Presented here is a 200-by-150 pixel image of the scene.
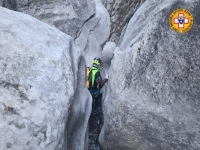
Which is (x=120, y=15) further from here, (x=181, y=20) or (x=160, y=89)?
(x=160, y=89)

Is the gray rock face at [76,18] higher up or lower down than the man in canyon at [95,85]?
higher up

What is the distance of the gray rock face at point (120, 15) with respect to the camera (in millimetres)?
15844

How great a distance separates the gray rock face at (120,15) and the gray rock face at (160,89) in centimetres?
937

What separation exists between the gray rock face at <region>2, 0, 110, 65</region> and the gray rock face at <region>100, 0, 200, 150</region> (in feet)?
16.7

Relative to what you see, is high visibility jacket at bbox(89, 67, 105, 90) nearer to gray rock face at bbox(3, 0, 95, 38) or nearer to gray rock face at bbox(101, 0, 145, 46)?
gray rock face at bbox(3, 0, 95, 38)

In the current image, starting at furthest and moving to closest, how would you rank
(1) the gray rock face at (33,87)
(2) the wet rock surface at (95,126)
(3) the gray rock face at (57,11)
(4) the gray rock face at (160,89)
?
(3) the gray rock face at (57,11) < (2) the wet rock surface at (95,126) < (4) the gray rock face at (160,89) < (1) the gray rock face at (33,87)

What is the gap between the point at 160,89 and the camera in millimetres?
5996

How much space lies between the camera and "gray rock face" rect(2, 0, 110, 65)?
10.8m

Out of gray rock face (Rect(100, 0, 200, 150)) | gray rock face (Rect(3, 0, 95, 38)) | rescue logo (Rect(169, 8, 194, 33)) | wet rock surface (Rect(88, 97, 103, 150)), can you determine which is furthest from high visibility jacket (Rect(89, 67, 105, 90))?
rescue logo (Rect(169, 8, 194, 33))

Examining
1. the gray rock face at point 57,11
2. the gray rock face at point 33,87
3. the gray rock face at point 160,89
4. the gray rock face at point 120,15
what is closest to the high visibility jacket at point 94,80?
the gray rock face at point 57,11

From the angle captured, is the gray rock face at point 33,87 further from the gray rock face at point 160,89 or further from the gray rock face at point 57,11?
the gray rock face at point 57,11

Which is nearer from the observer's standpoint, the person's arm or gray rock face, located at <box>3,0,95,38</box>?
the person's arm

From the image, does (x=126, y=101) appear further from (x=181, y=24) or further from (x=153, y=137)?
(x=181, y=24)

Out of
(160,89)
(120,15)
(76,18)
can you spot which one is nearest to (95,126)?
(160,89)
